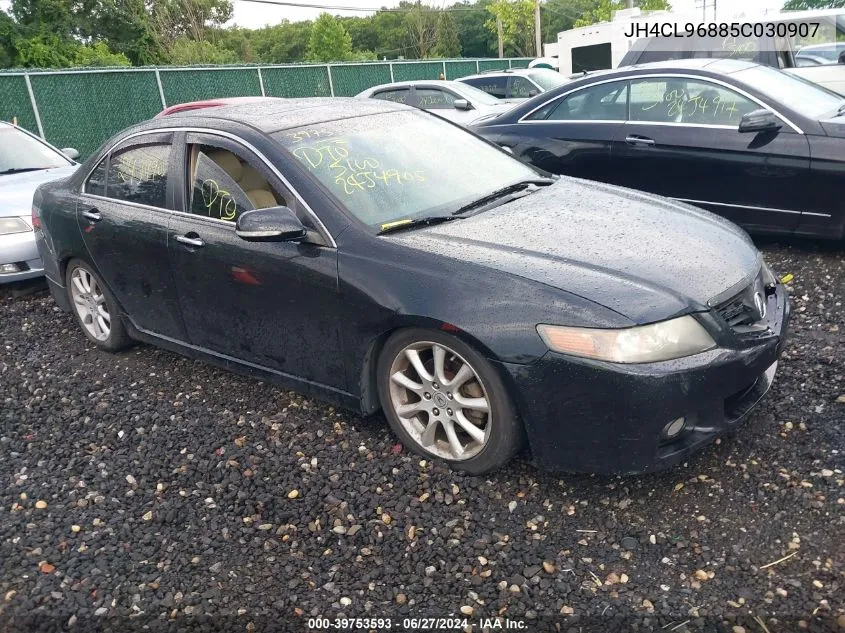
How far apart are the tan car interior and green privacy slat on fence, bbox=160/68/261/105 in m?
14.5

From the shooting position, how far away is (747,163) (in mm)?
5457

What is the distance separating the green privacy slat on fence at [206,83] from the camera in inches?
668

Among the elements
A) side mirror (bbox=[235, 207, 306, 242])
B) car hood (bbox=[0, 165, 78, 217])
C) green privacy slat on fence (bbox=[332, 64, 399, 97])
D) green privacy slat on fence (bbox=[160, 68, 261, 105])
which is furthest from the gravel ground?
green privacy slat on fence (bbox=[332, 64, 399, 97])

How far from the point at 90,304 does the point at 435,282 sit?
3.02m

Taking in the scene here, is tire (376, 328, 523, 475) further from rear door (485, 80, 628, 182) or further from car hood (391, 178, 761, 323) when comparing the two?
rear door (485, 80, 628, 182)

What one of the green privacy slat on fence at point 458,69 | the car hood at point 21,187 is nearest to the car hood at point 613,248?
the car hood at point 21,187

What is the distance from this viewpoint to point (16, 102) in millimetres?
13984

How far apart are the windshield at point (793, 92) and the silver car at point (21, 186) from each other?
19.4 feet

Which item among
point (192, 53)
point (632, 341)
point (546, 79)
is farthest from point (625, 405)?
point (192, 53)

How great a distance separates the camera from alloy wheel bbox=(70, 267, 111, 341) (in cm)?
484

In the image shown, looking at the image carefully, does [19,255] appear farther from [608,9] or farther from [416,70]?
[608,9]

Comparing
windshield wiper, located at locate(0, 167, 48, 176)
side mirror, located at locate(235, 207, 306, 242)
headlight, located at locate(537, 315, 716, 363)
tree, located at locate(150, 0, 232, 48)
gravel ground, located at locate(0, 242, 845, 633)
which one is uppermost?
tree, located at locate(150, 0, 232, 48)

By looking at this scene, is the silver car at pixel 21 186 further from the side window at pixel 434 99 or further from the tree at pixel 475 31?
the tree at pixel 475 31

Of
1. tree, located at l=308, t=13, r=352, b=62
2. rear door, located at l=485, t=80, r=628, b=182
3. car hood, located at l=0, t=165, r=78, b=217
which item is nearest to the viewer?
rear door, located at l=485, t=80, r=628, b=182
